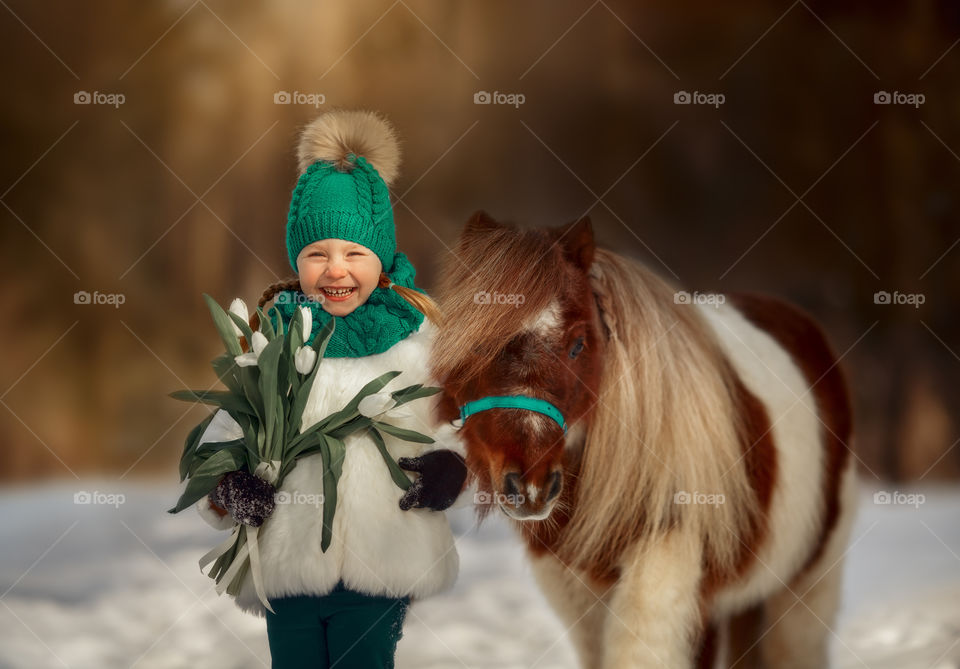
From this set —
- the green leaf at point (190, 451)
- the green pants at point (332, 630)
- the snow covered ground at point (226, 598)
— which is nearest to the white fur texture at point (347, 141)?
the green leaf at point (190, 451)

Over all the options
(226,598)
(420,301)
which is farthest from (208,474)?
(226,598)

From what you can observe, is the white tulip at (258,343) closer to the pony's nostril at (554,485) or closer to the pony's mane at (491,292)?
the pony's mane at (491,292)

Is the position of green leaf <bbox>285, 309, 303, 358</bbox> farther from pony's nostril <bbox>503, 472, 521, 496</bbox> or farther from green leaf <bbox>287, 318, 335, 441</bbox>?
pony's nostril <bbox>503, 472, 521, 496</bbox>

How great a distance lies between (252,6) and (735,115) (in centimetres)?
111

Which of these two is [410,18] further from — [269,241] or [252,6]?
[269,241]

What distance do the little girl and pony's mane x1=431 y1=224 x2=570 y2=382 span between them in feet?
0.12

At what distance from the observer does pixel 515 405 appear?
93 cm

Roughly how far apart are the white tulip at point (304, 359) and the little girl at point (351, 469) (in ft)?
0.17

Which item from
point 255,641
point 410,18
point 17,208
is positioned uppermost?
point 410,18

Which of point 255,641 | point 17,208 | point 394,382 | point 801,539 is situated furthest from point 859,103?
point 17,208

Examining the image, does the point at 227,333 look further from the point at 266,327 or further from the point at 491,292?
the point at 491,292

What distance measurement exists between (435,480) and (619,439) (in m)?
0.24

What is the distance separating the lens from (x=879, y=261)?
2061 mm

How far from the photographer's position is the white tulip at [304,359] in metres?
0.92
